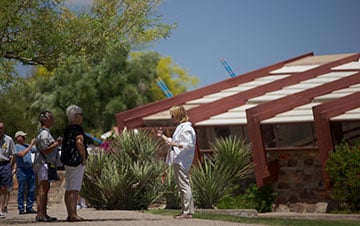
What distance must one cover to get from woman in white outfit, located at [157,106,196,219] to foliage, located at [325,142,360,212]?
8480 mm

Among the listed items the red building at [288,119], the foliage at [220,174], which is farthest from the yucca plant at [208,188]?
the red building at [288,119]

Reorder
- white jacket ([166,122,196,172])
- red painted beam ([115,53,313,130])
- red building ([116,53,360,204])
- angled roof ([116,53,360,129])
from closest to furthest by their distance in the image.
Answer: white jacket ([166,122,196,172])
red building ([116,53,360,204])
angled roof ([116,53,360,129])
red painted beam ([115,53,313,130])

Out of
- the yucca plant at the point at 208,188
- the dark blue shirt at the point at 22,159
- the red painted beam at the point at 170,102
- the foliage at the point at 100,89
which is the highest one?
the foliage at the point at 100,89

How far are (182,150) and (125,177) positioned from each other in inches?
174

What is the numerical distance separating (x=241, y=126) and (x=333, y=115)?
492 cm

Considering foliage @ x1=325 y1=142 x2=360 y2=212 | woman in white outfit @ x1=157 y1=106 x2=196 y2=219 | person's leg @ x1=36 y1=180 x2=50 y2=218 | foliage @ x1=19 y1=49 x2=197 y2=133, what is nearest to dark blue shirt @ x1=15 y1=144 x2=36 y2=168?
person's leg @ x1=36 y1=180 x2=50 y2=218

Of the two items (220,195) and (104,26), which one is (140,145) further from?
(104,26)

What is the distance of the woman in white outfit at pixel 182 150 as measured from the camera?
595 inches

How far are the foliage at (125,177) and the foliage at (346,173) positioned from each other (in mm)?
5291

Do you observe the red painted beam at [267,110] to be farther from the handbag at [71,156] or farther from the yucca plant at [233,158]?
the handbag at [71,156]

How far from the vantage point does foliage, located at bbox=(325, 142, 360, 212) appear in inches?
907

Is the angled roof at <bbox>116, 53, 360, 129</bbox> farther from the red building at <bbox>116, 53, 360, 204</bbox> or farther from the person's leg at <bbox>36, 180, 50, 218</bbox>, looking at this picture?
the person's leg at <bbox>36, 180, 50, 218</bbox>

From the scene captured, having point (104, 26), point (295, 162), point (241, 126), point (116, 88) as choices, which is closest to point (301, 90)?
point (241, 126)

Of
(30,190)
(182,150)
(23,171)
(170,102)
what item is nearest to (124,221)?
(182,150)
